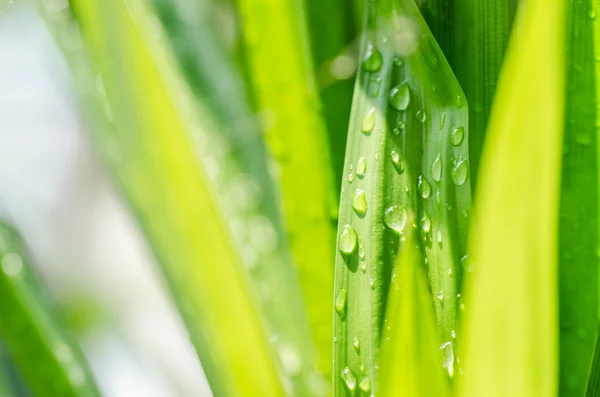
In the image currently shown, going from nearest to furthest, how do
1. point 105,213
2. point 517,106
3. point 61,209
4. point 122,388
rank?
point 517,106, point 122,388, point 61,209, point 105,213

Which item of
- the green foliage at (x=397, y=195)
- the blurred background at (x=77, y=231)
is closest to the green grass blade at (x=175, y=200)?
the green foliage at (x=397, y=195)

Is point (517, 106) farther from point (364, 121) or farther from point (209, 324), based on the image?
point (209, 324)

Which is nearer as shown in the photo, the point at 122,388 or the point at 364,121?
the point at 364,121

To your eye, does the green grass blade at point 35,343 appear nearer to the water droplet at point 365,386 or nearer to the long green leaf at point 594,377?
the water droplet at point 365,386

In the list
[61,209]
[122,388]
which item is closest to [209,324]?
[122,388]

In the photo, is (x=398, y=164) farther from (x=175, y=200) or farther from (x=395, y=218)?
(x=175, y=200)

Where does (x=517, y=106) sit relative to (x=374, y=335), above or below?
above
